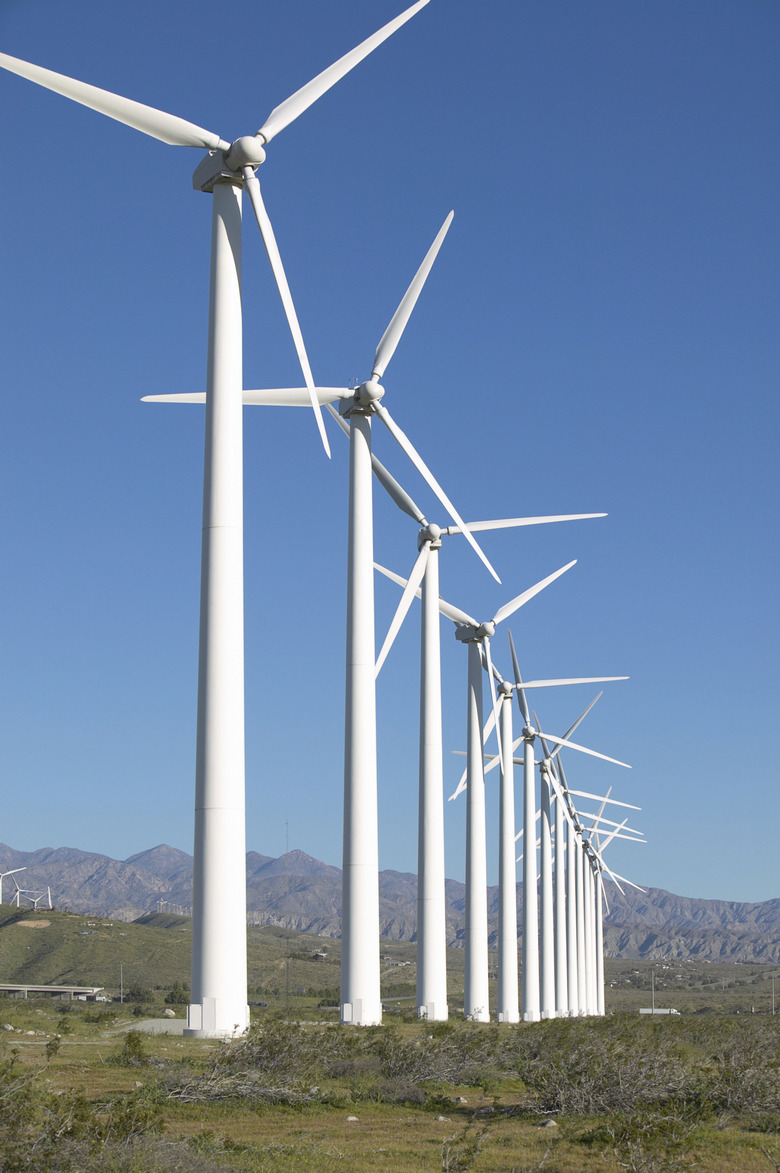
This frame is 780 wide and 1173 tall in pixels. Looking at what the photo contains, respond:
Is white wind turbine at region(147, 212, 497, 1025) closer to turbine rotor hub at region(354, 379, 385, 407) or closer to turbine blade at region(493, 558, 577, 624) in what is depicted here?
turbine rotor hub at region(354, 379, 385, 407)

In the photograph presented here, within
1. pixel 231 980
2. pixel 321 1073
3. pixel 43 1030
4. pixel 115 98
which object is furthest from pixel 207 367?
pixel 43 1030

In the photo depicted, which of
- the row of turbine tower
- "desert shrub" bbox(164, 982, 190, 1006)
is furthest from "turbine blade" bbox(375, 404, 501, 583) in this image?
"desert shrub" bbox(164, 982, 190, 1006)

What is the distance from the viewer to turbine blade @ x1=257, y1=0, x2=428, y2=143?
3053 cm

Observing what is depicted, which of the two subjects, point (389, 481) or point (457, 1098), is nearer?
point (457, 1098)

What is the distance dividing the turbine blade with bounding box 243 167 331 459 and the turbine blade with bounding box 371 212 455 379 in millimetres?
15477

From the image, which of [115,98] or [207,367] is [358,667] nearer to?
[207,367]

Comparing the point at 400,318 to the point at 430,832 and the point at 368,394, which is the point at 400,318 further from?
the point at 430,832

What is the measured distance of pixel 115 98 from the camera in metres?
28.6

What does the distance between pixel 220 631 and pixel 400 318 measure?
2456cm

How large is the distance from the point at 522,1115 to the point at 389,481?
32.1 m

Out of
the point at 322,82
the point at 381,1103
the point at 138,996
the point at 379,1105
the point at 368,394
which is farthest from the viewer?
the point at 138,996

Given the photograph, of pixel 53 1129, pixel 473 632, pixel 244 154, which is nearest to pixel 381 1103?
pixel 53 1129

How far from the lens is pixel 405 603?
46.3m

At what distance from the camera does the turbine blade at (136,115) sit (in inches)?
1091
